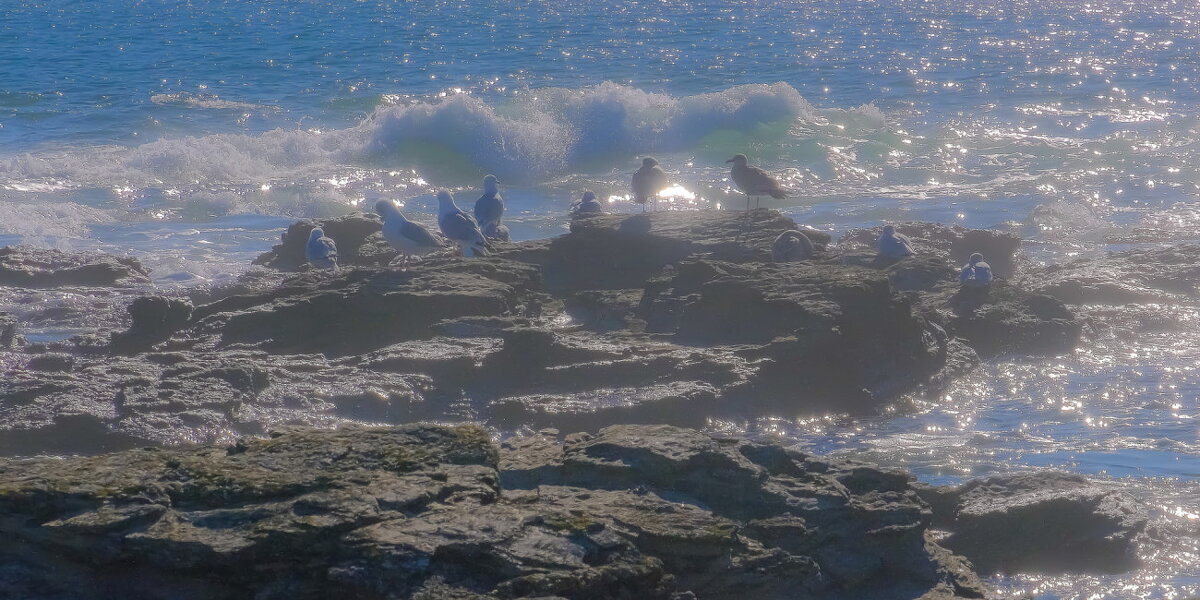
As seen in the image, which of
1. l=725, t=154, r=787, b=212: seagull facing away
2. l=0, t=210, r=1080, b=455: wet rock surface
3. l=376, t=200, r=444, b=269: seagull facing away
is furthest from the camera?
l=725, t=154, r=787, b=212: seagull facing away

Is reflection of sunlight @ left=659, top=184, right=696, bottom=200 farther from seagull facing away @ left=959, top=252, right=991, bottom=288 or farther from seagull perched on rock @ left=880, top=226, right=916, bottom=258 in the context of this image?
seagull facing away @ left=959, top=252, right=991, bottom=288

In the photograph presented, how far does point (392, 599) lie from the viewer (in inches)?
139

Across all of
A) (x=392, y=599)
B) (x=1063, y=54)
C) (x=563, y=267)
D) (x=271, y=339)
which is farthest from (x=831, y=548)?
(x=1063, y=54)

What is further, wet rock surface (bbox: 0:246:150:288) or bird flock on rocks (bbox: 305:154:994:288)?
wet rock surface (bbox: 0:246:150:288)

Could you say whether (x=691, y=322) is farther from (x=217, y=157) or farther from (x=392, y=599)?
(x=217, y=157)

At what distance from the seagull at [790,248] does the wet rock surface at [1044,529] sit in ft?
12.5

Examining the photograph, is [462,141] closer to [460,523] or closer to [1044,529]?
[1044,529]

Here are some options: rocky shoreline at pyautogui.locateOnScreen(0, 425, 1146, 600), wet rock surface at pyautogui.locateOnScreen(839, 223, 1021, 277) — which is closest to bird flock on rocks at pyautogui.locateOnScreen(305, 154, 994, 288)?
wet rock surface at pyautogui.locateOnScreen(839, 223, 1021, 277)

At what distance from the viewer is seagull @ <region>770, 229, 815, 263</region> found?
30.7ft

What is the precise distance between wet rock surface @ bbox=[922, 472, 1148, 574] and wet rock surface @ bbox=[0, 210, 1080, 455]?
1895mm

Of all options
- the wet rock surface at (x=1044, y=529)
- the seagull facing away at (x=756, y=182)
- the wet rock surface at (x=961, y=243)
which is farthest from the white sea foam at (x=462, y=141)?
the wet rock surface at (x=1044, y=529)

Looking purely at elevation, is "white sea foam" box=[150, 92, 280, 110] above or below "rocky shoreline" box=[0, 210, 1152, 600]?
above

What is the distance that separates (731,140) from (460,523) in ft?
61.1

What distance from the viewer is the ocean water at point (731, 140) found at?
753 centimetres
